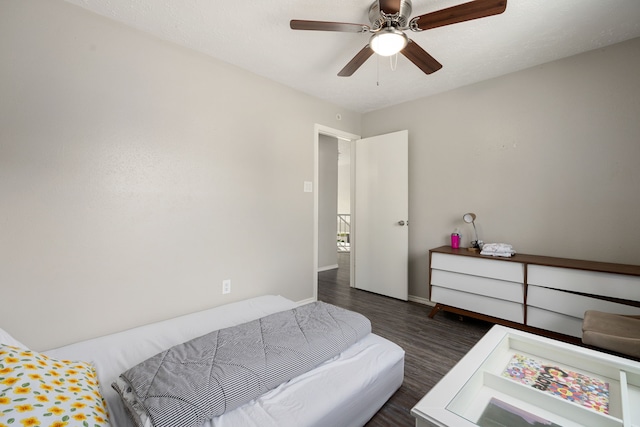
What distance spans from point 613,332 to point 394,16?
7.62ft

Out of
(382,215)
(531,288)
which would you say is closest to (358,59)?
(382,215)

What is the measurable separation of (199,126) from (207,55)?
65cm

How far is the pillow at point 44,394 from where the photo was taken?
74 cm

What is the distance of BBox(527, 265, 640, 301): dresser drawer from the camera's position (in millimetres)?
1890

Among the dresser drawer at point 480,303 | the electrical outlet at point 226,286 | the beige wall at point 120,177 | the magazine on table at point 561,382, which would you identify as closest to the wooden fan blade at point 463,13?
the beige wall at point 120,177

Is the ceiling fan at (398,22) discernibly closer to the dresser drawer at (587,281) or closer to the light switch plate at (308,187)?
the light switch plate at (308,187)

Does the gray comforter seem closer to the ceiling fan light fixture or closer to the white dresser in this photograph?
the white dresser

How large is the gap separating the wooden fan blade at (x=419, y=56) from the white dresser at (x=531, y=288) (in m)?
1.73

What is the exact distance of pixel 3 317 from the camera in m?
1.59

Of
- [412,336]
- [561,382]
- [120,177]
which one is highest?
[120,177]

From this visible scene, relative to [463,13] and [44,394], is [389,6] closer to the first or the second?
[463,13]

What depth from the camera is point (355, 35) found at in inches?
82.1

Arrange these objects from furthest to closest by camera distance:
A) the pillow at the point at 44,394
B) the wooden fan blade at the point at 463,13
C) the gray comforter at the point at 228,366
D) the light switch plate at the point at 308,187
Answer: the light switch plate at the point at 308,187 < the wooden fan blade at the point at 463,13 < the gray comforter at the point at 228,366 < the pillow at the point at 44,394

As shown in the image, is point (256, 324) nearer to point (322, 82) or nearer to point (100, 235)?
point (100, 235)
